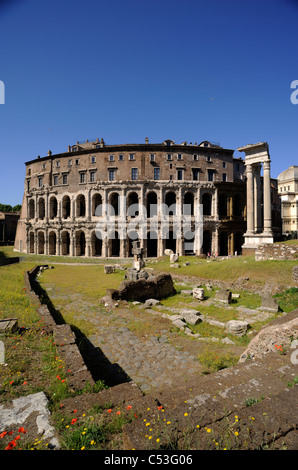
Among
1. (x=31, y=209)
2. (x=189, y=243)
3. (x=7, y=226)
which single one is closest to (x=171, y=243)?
(x=189, y=243)

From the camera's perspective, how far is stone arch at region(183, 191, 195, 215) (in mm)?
37062

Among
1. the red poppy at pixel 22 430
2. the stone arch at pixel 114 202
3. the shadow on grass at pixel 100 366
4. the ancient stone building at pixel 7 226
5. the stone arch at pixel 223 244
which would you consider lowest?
the shadow on grass at pixel 100 366

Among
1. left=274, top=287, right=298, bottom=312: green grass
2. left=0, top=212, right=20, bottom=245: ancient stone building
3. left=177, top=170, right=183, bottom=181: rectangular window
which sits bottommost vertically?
left=274, top=287, right=298, bottom=312: green grass

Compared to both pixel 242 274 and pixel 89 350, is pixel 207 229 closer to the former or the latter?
pixel 242 274

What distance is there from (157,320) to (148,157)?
1248 inches

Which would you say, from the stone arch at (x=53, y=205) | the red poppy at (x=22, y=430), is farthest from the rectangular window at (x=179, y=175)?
the red poppy at (x=22, y=430)

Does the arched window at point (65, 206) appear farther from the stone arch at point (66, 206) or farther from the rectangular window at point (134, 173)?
the rectangular window at point (134, 173)

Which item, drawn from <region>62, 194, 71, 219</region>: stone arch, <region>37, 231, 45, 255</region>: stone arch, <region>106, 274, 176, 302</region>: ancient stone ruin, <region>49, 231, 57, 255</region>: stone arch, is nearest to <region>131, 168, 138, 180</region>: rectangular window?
<region>62, 194, 71, 219</region>: stone arch

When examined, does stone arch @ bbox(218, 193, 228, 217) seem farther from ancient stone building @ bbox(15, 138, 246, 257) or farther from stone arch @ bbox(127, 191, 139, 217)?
stone arch @ bbox(127, 191, 139, 217)

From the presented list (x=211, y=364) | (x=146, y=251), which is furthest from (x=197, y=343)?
(x=146, y=251)

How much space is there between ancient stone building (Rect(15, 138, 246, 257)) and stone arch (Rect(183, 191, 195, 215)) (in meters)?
0.16

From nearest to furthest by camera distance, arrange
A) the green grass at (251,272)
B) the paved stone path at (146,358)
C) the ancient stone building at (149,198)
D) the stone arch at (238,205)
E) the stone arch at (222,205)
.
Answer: the paved stone path at (146,358), the green grass at (251,272), the ancient stone building at (149,198), the stone arch at (222,205), the stone arch at (238,205)

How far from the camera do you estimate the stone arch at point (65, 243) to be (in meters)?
40.6

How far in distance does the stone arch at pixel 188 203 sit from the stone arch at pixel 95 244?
49.8 ft
